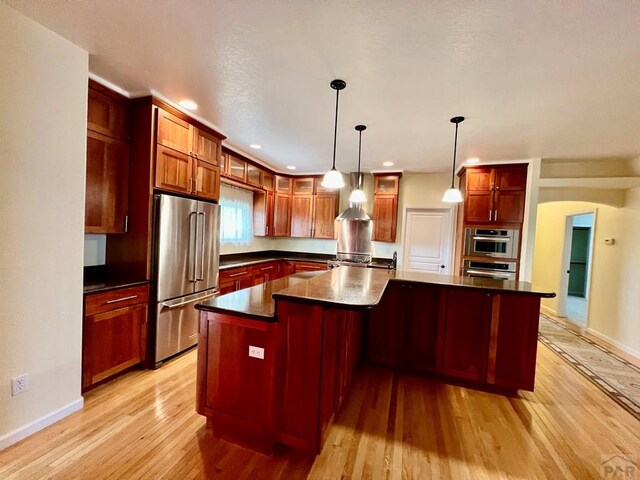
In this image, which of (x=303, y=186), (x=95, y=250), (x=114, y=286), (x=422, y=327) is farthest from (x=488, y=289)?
(x=303, y=186)

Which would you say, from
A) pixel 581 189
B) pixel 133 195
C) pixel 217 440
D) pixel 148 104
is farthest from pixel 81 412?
pixel 581 189

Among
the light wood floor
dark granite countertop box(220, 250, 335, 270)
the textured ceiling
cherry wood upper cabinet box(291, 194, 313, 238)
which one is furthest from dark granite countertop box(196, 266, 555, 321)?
cherry wood upper cabinet box(291, 194, 313, 238)

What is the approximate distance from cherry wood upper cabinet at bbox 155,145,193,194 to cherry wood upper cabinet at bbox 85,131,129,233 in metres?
0.30

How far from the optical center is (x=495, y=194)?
14.4ft

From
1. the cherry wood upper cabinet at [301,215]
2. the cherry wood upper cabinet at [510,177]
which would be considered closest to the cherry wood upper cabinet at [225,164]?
the cherry wood upper cabinet at [301,215]

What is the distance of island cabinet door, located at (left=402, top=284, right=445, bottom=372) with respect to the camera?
2859 millimetres

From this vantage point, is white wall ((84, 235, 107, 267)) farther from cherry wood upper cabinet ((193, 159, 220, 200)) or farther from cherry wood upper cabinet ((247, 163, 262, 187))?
cherry wood upper cabinet ((247, 163, 262, 187))

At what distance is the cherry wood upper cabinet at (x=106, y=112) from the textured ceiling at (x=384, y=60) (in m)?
0.14

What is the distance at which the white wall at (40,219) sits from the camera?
172 cm

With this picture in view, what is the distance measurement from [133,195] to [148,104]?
34.0 inches

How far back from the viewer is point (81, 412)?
6.98 ft

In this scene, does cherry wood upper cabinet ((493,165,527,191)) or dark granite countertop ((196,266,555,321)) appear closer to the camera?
dark granite countertop ((196,266,555,321))

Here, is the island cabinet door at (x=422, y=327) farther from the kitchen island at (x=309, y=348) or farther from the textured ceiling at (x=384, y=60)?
the textured ceiling at (x=384, y=60)

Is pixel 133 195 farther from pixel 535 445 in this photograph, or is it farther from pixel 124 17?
pixel 535 445
